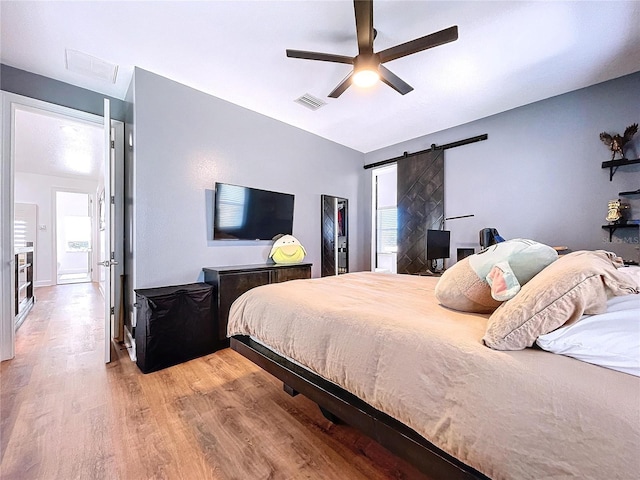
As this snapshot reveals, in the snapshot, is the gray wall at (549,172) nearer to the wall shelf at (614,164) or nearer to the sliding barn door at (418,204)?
the wall shelf at (614,164)

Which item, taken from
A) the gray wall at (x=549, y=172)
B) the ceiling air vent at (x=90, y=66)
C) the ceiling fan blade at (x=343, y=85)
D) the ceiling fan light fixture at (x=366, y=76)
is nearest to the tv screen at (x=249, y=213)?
the ceiling air vent at (x=90, y=66)

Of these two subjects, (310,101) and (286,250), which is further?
(286,250)

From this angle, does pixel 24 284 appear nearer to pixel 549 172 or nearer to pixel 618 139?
pixel 549 172

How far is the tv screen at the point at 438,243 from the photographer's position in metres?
3.71

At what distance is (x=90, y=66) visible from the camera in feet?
8.51

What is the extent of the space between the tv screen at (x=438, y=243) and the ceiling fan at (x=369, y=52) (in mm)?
1986

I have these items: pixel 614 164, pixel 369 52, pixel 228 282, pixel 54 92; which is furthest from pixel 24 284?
pixel 614 164

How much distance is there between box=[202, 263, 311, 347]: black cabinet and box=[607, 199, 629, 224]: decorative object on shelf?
3571 mm

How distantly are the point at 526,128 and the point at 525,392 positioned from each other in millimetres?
3756

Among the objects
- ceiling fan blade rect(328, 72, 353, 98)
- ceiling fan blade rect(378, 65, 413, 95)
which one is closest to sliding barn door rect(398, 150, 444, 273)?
ceiling fan blade rect(378, 65, 413, 95)

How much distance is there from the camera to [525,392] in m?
0.77

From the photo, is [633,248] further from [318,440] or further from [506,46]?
[318,440]

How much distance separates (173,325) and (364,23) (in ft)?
9.35

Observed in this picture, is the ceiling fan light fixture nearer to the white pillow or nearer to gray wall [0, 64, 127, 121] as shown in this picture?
the white pillow
